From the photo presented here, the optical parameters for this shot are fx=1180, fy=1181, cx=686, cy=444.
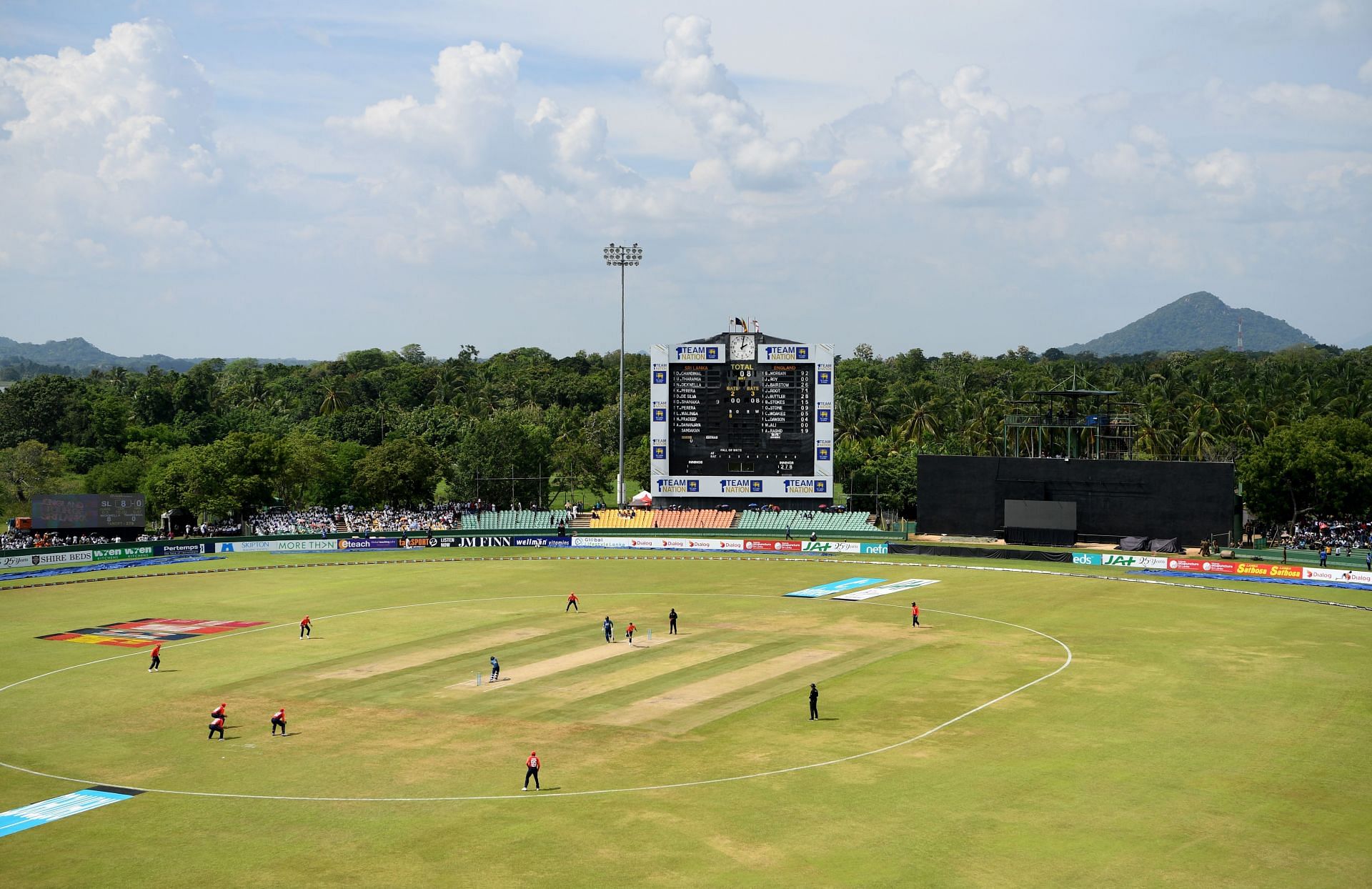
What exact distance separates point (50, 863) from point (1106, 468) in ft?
270

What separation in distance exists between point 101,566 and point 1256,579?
8621cm

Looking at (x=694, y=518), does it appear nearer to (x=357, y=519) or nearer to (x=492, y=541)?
(x=492, y=541)

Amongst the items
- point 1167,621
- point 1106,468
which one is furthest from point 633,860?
point 1106,468

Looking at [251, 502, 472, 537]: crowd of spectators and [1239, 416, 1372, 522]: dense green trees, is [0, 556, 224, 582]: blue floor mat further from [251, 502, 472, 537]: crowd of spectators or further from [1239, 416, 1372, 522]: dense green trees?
[1239, 416, 1372, 522]: dense green trees

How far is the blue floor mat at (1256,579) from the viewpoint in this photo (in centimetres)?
8056

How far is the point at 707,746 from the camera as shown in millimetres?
41125

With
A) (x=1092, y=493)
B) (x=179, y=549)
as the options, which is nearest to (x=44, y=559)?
(x=179, y=549)

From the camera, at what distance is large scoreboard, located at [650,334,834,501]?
100500 mm

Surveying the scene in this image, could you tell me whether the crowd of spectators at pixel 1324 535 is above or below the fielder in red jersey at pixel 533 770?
above

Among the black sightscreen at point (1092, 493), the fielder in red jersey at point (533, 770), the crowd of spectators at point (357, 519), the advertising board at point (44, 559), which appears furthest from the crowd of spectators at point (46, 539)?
the fielder in red jersey at point (533, 770)

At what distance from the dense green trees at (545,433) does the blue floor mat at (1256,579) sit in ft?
51.7

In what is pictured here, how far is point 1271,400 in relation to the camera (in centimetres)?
13812

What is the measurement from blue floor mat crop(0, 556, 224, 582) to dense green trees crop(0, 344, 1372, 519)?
12.0 meters

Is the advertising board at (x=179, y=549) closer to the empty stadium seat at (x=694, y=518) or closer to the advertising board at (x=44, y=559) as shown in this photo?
the advertising board at (x=44, y=559)
